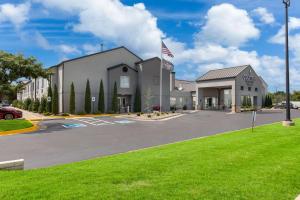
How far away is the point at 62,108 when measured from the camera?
35.7 meters

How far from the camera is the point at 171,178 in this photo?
6055mm

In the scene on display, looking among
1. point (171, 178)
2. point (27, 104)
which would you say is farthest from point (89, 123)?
point (27, 104)

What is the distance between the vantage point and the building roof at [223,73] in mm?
42594

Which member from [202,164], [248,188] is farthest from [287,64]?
[248,188]

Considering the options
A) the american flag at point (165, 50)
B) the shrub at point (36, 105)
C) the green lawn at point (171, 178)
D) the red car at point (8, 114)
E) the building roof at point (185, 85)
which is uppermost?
the american flag at point (165, 50)

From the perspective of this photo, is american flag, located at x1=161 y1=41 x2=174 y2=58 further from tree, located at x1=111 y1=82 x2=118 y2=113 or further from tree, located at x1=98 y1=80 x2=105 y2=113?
tree, located at x1=98 y1=80 x2=105 y2=113

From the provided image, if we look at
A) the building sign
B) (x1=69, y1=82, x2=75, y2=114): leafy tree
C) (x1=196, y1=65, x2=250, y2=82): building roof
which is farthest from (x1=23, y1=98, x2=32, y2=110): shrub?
the building sign

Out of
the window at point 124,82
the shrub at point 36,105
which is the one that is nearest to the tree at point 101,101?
the window at point 124,82

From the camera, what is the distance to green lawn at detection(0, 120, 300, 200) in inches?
202

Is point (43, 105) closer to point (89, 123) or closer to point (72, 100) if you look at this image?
point (72, 100)

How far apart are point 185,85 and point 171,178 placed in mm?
53253

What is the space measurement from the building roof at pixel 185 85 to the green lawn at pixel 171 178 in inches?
1863

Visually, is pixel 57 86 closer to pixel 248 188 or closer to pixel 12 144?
pixel 12 144

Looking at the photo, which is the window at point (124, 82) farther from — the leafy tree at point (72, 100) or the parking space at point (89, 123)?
the parking space at point (89, 123)
